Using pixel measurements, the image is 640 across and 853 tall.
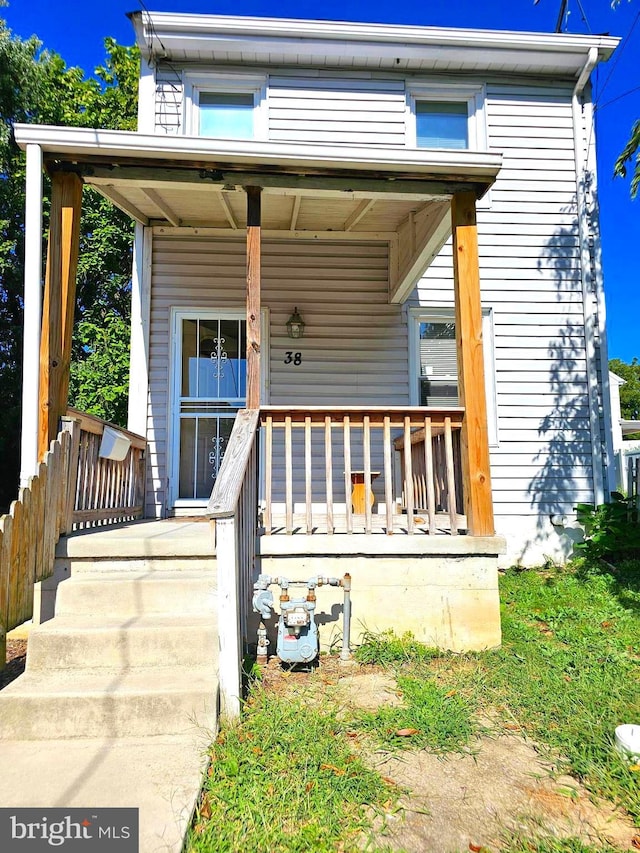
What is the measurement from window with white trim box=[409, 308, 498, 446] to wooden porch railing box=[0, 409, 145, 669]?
10.8 feet

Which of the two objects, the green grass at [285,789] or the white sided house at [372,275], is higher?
the white sided house at [372,275]

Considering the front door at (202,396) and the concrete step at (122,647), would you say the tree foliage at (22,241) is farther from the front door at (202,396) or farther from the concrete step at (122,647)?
the concrete step at (122,647)

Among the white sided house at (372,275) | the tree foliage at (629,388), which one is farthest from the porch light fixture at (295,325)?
the tree foliage at (629,388)

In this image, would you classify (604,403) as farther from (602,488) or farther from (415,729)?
(415,729)

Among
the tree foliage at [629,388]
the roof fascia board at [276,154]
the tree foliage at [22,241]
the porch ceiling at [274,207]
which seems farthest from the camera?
the tree foliage at [629,388]

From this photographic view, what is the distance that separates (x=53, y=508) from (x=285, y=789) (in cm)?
213

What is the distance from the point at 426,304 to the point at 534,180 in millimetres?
2014

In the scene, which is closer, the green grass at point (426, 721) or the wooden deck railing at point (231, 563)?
the green grass at point (426, 721)

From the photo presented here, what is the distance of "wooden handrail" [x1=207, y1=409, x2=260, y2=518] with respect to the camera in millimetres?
2840

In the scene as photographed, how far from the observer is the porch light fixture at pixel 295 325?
6.04 metres

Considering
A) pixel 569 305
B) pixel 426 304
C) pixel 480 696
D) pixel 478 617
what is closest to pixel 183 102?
pixel 426 304

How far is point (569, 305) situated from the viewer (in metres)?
6.39

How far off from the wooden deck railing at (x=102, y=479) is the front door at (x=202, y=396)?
49cm

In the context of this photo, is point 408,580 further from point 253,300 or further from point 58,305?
point 58,305
